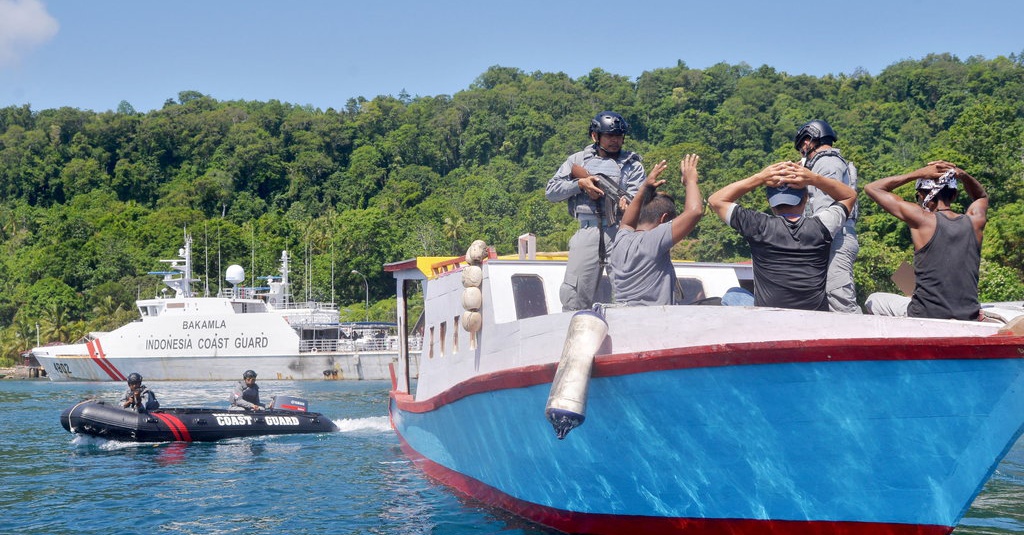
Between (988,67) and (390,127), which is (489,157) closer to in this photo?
(390,127)

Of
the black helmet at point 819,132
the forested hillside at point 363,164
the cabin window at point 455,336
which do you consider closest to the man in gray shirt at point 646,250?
the black helmet at point 819,132

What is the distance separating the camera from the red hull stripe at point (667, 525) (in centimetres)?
732

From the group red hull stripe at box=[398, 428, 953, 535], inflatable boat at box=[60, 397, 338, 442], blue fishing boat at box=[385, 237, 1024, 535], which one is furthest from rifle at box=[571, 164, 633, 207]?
inflatable boat at box=[60, 397, 338, 442]

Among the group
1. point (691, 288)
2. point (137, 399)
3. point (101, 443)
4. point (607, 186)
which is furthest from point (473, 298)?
point (101, 443)

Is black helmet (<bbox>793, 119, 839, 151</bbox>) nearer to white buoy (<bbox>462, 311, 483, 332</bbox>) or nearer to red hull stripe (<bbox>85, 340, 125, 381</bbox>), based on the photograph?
white buoy (<bbox>462, 311, 483, 332</bbox>)

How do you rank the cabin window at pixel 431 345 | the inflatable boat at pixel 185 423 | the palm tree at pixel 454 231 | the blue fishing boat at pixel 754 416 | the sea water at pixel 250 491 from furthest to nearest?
1. the palm tree at pixel 454 231
2. the inflatable boat at pixel 185 423
3. the cabin window at pixel 431 345
4. the sea water at pixel 250 491
5. the blue fishing boat at pixel 754 416

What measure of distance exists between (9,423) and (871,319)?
27.0 metres

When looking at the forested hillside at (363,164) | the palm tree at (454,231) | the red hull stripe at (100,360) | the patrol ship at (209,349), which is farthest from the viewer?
the palm tree at (454,231)

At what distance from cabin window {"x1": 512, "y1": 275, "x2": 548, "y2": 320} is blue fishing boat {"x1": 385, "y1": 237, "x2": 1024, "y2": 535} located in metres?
1.39


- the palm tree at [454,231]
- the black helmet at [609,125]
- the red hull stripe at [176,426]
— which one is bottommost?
the red hull stripe at [176,426]

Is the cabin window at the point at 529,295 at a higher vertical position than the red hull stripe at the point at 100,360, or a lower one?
higher

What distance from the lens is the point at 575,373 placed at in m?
7.71

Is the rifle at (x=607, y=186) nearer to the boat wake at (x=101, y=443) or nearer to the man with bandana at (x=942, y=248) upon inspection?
the man with bandana at (x=942, y=248)

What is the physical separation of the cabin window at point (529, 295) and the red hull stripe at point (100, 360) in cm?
5118
